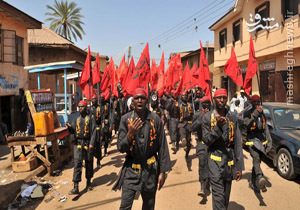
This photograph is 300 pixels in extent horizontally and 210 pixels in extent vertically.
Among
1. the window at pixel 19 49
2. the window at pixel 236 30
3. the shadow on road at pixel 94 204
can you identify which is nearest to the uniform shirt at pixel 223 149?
the shadow on road at pixel 94 204

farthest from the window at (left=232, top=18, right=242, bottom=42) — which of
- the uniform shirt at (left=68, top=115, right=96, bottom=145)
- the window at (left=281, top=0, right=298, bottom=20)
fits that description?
the uniform shirt at (left=68, top=115, right=96, bottom=145)

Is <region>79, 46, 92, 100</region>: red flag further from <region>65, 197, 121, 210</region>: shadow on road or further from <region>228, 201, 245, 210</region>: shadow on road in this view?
<region>228, 201, 245, 210</region>: shadow on road

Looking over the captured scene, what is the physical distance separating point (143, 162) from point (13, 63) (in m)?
10.1

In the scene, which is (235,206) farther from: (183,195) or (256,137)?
(256,137)

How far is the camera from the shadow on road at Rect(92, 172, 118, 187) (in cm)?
562

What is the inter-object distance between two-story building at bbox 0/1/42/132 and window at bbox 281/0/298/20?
12.6 meters

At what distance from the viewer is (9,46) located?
10.4m

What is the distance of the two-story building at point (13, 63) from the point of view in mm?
10117

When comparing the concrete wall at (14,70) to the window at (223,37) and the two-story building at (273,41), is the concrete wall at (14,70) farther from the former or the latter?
the window at (223,37)

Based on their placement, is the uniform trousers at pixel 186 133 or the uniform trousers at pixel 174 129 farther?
the uniform trousers at pixel 174 129

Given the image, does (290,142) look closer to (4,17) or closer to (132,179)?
(132,179)

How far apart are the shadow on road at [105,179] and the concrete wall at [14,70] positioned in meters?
6.60

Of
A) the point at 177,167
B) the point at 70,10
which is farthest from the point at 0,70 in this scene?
the point at 70,10

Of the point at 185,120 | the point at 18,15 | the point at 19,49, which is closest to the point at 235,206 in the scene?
the point at 185,120
